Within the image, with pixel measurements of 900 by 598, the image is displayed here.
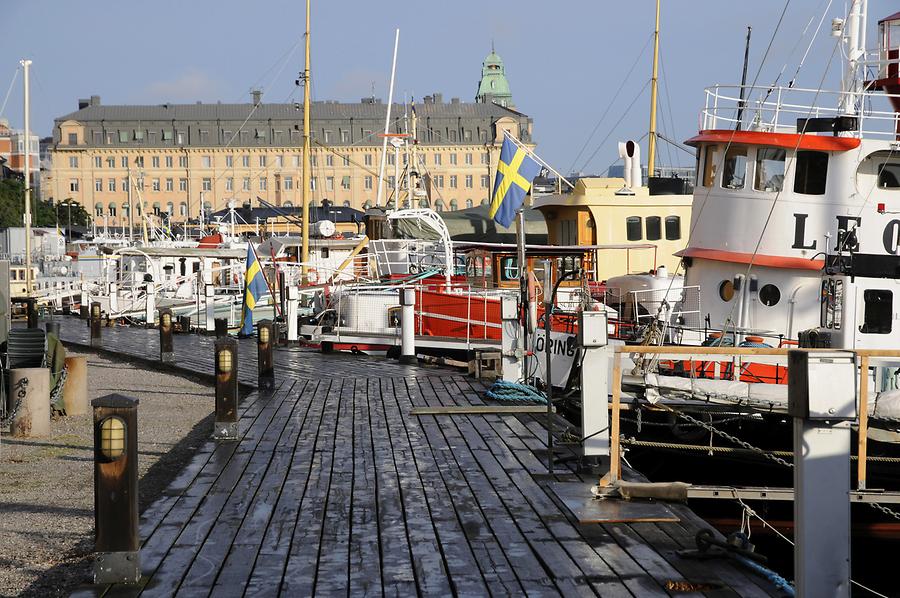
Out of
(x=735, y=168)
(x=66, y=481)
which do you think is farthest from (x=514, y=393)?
(x=66, y=481)

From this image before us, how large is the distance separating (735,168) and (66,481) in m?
10.8

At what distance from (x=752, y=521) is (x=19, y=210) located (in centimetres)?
9988

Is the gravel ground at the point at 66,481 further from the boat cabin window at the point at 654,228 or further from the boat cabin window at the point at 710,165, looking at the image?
the boat cabin window at the point at 654,228

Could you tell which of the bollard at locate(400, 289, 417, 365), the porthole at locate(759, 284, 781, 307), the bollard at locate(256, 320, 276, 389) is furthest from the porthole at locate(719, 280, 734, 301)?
the bollard at locate(256, 320, 276, 389)

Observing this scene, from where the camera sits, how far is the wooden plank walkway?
686 centimetres

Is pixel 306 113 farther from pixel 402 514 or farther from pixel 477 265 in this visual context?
pixel 402 514

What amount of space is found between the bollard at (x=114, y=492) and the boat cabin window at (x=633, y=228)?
2320 centimetres

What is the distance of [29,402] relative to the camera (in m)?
14.7

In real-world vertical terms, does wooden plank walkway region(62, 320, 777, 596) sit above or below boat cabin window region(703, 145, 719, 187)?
below

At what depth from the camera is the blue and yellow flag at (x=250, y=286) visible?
28.5 metres

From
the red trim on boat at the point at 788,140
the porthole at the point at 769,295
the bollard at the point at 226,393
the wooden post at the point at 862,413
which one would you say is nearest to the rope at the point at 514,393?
the porthole at the point at 769,295

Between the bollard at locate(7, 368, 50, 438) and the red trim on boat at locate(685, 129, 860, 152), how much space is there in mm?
10162

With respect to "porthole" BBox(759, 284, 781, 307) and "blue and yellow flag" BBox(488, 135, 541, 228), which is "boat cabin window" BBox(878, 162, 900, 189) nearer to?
"porthole" BBox(759, 284, 781, 307)

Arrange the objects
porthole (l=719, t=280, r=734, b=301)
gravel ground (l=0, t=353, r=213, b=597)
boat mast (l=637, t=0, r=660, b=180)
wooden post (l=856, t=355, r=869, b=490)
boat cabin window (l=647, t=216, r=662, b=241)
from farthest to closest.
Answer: boat mast (l=637, t=0, r=660, b=180)
boat cabin window (l=647, t=216, r=662, b=241)
porthole (l=719, t=280, r=734, b=301)
wooden post (l=856, t=355, r=869, b=490)
gravel ground (l=0, t=353, r=213, b=597)
